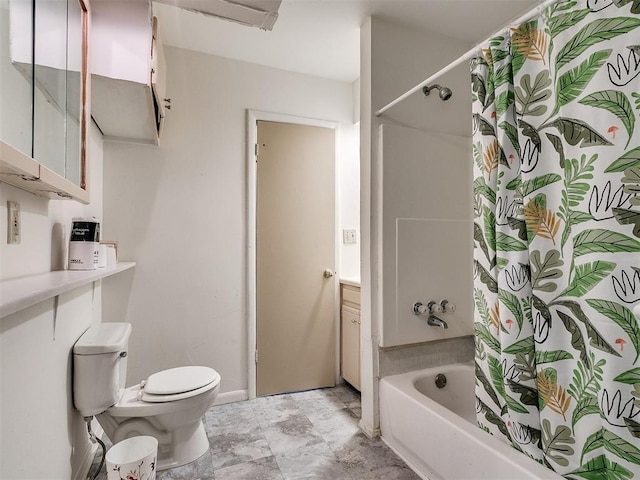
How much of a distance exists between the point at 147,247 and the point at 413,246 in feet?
5.66

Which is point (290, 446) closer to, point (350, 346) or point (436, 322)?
point (350, 346)

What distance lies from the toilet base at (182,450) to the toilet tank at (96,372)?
1.27 ft

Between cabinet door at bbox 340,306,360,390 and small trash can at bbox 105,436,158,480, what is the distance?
→ 4.67 ft

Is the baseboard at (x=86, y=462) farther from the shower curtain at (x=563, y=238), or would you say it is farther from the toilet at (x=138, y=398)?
the shower curtain at (x=563, y=238)

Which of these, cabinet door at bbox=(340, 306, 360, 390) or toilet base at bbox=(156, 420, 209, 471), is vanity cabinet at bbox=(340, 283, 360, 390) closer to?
cabinet door at bbox=(340, 306, 360, 390)

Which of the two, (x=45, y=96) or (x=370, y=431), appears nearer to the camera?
(x=45, y=96)

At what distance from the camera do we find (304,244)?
2.65m

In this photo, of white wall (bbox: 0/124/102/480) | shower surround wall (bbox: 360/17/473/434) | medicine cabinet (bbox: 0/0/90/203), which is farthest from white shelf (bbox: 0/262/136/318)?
shower surround wall (bbox: 360/17/473/434)

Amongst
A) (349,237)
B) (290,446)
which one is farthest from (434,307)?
(290,446)

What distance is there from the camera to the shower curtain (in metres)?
0.91

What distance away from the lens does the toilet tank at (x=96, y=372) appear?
1461 mm

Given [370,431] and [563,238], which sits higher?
[563,238]

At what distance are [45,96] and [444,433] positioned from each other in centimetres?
192

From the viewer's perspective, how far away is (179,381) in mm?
1764
